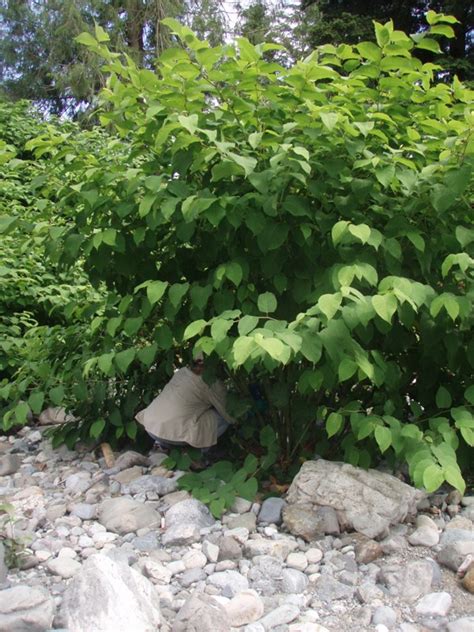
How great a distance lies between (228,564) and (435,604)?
620mm

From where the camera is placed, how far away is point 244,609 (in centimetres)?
179

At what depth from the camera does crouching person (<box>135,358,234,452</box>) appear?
2836 millimetres

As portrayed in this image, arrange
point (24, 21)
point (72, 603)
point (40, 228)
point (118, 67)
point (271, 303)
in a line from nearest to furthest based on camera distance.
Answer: point (72, 603)
point (271, 303)
point (118, 67)
point (40, 228)
point (24, 21)

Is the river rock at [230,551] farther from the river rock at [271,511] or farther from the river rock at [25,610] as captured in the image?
the river rock at [25,610]

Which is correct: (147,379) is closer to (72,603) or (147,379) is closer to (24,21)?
(72,603)

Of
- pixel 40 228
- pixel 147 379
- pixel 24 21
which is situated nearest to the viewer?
pixel 40 228

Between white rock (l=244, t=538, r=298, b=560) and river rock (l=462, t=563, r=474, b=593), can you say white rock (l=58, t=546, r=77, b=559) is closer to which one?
white rock (l=244, t=538, r=298, b=560)

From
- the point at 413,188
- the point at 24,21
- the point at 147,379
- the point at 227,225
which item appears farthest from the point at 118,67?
the point at 24,21

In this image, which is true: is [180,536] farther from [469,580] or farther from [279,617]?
[469,580]

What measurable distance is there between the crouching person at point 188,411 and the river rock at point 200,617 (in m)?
1.11

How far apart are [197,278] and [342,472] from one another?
93cm

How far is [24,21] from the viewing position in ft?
37.7

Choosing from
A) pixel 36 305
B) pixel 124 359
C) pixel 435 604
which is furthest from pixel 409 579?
pixel 36 305

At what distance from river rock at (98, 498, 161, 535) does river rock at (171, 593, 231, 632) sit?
627 mm
